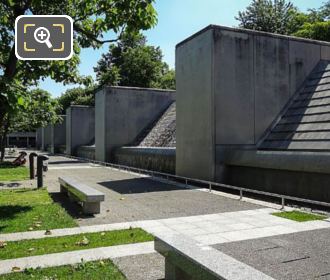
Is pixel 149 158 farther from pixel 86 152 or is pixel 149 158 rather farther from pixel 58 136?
pixel 58 136

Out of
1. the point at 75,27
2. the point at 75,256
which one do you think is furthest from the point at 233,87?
the point at 75,256

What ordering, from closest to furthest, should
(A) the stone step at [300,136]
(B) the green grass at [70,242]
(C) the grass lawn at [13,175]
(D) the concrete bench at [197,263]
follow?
(D) the concrete bench at [197,263]
(B) the green grass at [70,242]
(A) the stone step at [300,136]
(C) the grass lawn at [13,175]

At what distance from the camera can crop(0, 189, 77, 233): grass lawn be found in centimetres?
850

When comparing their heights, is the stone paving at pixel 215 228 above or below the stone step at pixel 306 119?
below

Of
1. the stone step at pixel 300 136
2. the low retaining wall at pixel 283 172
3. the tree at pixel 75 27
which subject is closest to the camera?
the tree at pixel 75 27

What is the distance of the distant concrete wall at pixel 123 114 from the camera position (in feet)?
97.3

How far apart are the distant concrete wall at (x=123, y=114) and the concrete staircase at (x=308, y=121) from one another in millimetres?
15301

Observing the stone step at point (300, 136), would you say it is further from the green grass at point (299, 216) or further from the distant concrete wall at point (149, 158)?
the distant concrete wall at point (149, 158)

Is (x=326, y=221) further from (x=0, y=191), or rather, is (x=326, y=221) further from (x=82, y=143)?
(x=82, y=143)

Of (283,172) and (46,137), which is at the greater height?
(46,137)

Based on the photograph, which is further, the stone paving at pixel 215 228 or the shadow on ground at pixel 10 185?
the shadow on ground at pixel 10 185

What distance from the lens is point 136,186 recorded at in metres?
15.5

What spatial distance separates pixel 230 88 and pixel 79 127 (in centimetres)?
2886

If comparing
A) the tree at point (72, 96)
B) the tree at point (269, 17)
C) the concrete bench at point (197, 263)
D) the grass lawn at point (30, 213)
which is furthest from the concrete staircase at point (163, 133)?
the tree at point (72, 96)
